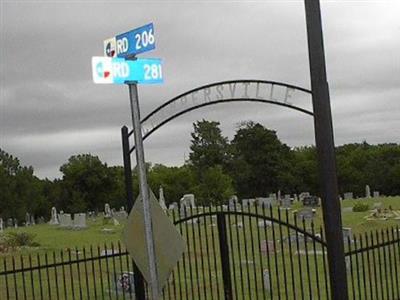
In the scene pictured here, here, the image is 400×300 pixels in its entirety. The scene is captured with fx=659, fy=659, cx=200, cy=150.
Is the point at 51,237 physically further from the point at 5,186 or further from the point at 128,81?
the point at 5,186

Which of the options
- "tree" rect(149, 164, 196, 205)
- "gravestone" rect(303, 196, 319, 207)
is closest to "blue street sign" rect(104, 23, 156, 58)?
"gravestone" rect(303, 196, 319, 207)

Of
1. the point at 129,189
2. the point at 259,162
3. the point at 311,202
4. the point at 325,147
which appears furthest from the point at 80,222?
the point at 259,162

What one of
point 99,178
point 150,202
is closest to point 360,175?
point 99,178

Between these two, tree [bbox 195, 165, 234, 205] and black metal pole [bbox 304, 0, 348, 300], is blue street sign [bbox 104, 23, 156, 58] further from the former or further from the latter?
tree [bbox 195, 165, 234, 205]

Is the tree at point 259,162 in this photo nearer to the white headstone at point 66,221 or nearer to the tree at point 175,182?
the tree at point 175,182

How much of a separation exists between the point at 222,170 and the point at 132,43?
58090 millimetres

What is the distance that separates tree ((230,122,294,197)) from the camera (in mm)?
69125

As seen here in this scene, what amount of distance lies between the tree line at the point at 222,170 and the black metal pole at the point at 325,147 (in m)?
54.6

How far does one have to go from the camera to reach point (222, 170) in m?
63.1

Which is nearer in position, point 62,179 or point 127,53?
point 127,53

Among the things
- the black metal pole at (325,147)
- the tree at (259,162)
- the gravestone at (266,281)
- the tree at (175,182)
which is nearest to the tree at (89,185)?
the tree at (175,182)

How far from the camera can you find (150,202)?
567 centimetres

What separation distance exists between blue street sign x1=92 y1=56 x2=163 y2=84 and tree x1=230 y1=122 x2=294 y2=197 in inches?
2464

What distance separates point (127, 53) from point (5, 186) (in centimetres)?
5650
